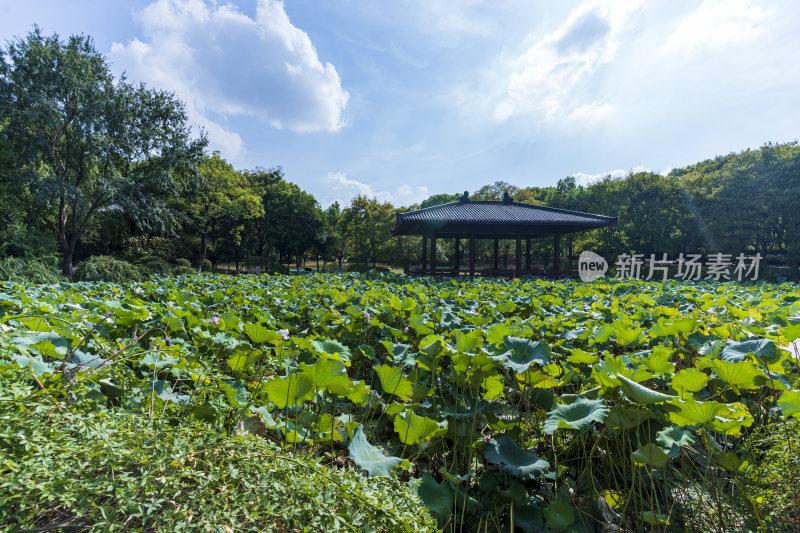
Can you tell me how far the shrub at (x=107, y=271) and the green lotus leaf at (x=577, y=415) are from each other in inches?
562

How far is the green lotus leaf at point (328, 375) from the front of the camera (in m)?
1.23

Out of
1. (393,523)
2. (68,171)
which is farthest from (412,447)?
(68,171)

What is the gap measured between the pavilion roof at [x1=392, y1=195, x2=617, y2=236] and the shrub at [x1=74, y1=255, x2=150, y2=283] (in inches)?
381

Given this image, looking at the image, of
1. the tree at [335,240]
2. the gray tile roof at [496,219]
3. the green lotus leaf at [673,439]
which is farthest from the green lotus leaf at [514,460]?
the tree at [335,240]

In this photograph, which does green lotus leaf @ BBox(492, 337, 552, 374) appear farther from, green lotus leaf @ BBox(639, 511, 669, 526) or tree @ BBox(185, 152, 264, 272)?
tree @ BBox(185, 152, 264, 272)

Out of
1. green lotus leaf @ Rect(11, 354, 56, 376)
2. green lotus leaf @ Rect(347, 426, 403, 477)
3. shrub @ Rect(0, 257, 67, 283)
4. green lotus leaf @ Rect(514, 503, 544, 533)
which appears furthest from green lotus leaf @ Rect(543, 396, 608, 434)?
shrub @ Rect(0, 257, 67, 283)

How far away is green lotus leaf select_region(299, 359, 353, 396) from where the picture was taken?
4.03 feet

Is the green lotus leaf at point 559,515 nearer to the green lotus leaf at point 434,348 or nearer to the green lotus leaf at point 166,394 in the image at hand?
the green lotus leaf at point 434,348

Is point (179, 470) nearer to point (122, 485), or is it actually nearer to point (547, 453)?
point (122, 485)

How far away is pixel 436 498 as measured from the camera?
1.24 m

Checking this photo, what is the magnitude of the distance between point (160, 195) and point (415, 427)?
21425 millimetres

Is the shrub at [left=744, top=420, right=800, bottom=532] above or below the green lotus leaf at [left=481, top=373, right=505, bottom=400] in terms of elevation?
below

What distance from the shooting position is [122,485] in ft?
2.48

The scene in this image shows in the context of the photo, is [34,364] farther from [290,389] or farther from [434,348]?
[434,348]
